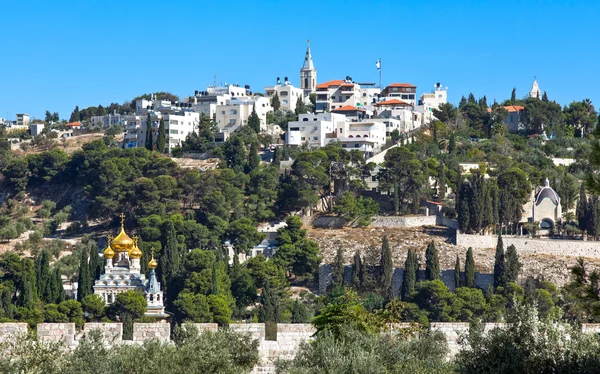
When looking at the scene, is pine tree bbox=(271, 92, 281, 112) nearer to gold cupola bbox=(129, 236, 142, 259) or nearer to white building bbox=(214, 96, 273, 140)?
white building bbox=(214, 96, 273, 140)

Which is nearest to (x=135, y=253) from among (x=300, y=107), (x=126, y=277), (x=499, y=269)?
(x=126, y=277)

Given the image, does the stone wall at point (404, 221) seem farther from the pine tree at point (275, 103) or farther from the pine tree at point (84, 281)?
the pine tree at point (275, 103)

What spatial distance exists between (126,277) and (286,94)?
190 feet

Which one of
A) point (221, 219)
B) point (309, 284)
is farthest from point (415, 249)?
point (221, 219)

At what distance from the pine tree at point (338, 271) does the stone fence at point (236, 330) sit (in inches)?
1955

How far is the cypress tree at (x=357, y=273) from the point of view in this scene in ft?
238

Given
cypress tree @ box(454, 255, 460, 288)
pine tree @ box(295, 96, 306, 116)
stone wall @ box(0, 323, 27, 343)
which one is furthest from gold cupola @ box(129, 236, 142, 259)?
stone wall @ box(0, 323, 27, 343)

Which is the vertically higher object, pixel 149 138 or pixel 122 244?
pixel 149 138

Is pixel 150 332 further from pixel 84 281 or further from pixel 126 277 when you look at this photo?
pixel 126 277

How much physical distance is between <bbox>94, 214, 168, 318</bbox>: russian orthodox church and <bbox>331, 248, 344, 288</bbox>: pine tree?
997cm

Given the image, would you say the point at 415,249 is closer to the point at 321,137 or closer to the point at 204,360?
the point at 321,137

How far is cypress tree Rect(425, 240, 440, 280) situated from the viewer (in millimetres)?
70900

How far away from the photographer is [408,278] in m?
69.8

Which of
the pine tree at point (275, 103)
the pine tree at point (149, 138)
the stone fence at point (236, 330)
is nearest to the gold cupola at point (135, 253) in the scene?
the pine tree at point (149, 138)
